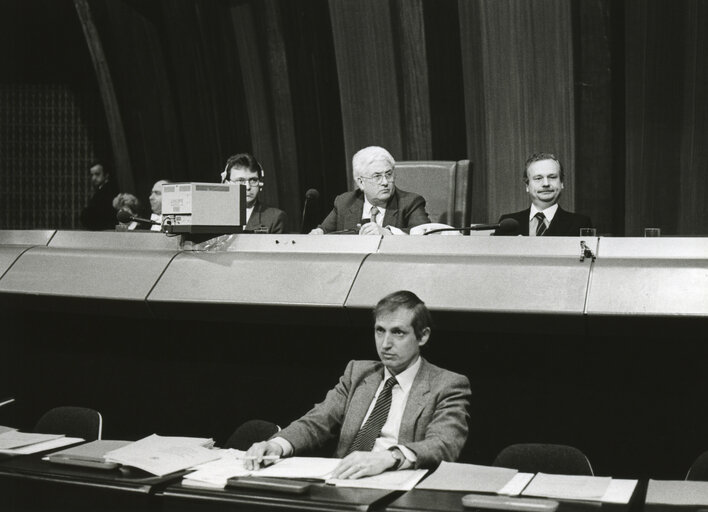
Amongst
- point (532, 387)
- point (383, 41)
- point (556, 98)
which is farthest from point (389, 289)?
point (383, 41)

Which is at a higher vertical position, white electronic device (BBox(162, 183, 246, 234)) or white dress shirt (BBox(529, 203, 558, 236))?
white electronic device (BBox(162, 183, 246, 234))

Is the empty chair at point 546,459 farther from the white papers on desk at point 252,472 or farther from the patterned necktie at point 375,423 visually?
the white papers on desk at point 252,472

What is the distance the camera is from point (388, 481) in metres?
2.16

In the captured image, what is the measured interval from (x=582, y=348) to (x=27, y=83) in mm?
6454

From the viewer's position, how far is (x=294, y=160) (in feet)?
23.7

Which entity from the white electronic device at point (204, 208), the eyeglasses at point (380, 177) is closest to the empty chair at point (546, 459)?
the white electronic device at point (204, 208)

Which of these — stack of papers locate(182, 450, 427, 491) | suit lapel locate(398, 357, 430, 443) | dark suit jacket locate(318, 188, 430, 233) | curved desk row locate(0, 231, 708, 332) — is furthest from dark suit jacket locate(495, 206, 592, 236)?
stack of papers locate(182, 450, 427, 491)

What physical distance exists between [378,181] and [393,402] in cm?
162

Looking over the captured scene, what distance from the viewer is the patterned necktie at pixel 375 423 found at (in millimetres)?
2711

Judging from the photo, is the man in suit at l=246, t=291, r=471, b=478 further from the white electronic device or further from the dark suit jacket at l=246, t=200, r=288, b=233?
the dark suit jacket at l=246, t=200, r=288, b=233

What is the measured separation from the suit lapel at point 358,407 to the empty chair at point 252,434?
24cm

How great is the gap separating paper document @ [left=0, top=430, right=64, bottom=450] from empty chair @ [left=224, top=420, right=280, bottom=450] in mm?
570

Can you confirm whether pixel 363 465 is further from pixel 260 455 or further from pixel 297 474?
pixel 260 455

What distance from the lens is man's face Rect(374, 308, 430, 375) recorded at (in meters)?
2.71
